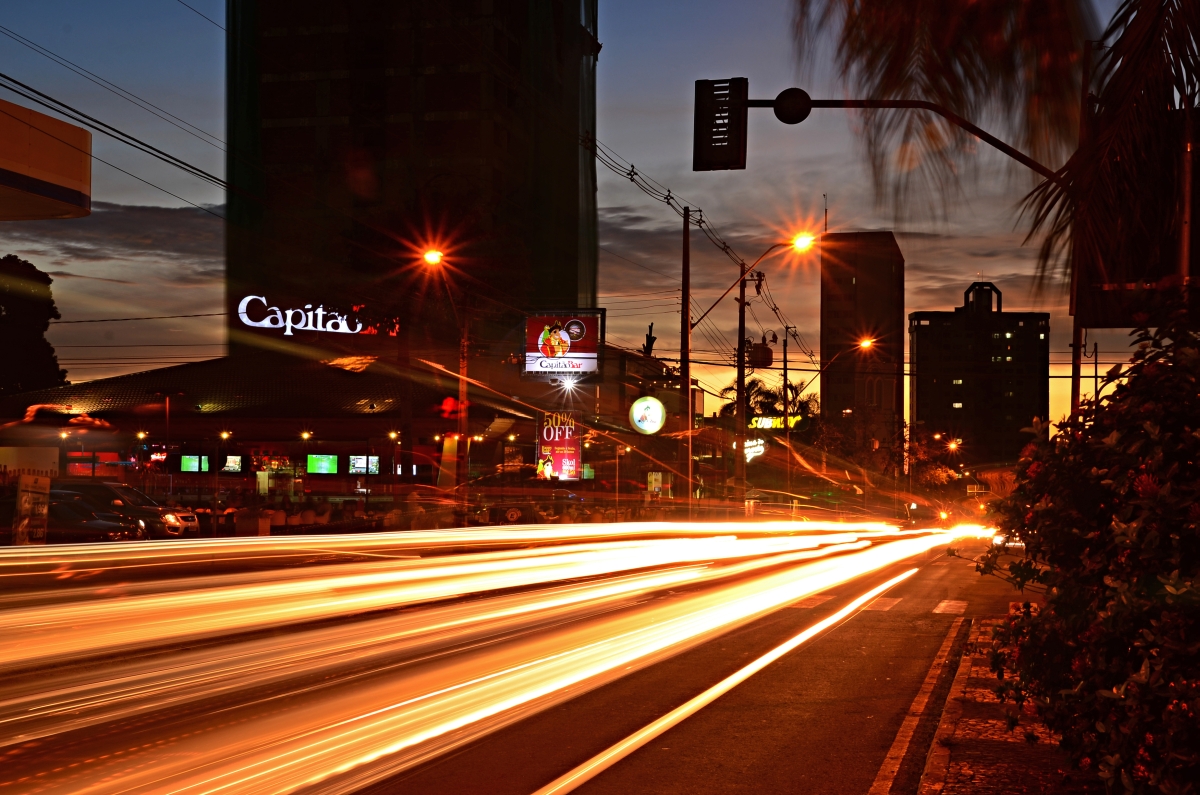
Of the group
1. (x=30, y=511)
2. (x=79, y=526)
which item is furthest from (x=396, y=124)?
(x=30, y=511)

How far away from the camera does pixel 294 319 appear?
212 feet

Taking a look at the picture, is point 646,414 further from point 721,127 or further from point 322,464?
point 721,127

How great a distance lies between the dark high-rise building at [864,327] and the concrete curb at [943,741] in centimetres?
304

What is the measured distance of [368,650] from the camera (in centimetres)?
1266

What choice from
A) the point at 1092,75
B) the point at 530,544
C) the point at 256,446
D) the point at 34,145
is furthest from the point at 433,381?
the point at 1092,75

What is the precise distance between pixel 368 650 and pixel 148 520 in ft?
57.1

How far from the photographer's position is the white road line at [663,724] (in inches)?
290

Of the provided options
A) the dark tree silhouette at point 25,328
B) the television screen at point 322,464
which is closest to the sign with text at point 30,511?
the television screen at point 322,464

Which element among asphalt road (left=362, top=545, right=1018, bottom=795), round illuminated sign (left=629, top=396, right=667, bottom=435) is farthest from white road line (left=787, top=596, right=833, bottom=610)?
round illuminated sign (left=629, top=396, right=667, bottom=435)

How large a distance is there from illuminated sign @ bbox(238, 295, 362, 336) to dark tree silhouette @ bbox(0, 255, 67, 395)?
81.8ft

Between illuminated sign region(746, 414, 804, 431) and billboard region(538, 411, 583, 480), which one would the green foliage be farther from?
illuminated sign region(746, 414, 804, 431)

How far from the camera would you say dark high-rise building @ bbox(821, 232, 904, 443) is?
520cm

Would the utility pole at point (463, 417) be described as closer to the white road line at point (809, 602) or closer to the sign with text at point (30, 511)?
the sign with text at point (30, 511)

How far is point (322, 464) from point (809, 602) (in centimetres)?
4123
